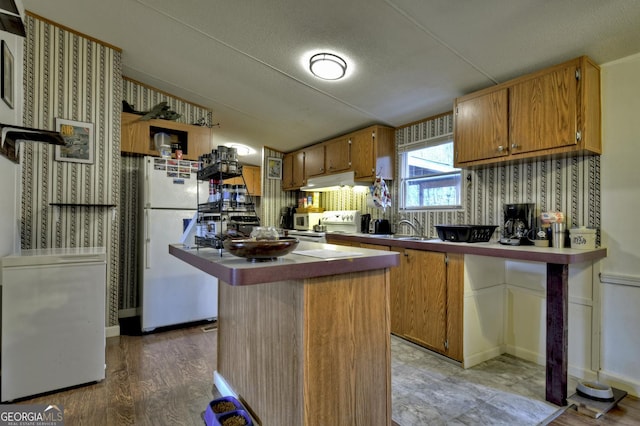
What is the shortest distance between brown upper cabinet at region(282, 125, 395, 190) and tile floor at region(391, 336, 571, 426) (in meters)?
2.04

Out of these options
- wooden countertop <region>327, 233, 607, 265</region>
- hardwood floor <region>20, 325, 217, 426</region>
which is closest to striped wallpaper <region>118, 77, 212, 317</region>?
hardwood floor <region>20, 325, 217, 426</region>

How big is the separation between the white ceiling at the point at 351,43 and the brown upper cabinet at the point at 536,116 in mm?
115

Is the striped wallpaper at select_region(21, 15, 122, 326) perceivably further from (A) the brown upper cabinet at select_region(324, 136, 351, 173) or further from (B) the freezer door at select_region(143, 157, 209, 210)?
(A) the brown upper cabinet at select_region(324, 136, 351, 173)

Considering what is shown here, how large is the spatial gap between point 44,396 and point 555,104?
3981 millimetres

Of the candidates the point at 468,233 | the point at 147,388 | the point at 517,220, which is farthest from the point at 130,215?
the point at 517,220

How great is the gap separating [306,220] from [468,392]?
3.13m

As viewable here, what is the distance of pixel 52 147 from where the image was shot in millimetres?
2930

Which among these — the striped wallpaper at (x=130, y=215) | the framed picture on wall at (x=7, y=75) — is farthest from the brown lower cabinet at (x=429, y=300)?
the framed picture on wall at (x=7, y=75)

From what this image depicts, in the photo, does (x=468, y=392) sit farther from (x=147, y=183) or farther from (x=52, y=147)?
(x=52, y=147)

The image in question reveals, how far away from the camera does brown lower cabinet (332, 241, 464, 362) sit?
249 centimetres

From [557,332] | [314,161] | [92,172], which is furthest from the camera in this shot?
[314,161]

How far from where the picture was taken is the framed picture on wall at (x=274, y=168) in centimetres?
541

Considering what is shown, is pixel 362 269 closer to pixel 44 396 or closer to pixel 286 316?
pixel 286 316

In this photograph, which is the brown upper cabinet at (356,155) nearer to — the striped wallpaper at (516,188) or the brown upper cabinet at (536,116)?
the striped wallpaper at (516,188)
